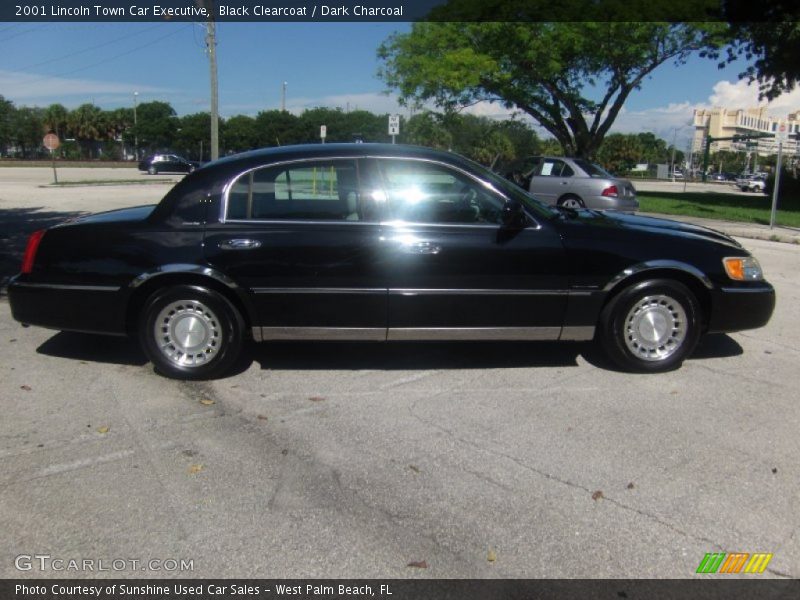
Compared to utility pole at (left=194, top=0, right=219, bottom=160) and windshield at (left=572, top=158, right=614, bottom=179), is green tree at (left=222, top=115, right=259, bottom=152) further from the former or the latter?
windshield at (left=572, top=158, right=614, bottom=179)

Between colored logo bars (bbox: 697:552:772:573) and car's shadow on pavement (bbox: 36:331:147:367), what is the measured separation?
4236 millimetres

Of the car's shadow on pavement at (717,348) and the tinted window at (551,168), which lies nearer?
the car's shadow on pavement at (717,348)

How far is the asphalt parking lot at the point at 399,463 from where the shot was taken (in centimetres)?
293

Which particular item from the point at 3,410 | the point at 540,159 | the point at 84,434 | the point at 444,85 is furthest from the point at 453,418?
the point at 444,85

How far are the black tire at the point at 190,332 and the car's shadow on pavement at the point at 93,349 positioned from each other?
57 cm

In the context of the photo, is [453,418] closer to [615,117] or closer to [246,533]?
[246,533]

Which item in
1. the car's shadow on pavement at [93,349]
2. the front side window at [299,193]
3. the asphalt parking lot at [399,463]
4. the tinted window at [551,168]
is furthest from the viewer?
the tinted window at [551,168]

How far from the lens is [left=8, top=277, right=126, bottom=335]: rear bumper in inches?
194

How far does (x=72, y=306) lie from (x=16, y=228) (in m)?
10.2

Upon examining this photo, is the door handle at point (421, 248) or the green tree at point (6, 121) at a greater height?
the green tree at point (6, 121)

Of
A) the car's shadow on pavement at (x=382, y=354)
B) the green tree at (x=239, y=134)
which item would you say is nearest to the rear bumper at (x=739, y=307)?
the car's shadow on pavement at (x=382, y=354)

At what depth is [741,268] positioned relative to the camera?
17.0 ft

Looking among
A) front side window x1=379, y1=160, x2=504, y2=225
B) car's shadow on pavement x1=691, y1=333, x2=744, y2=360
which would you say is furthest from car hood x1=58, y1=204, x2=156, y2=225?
car's shadow on pavement x1=691, y1=333, x2=744, y2=360
